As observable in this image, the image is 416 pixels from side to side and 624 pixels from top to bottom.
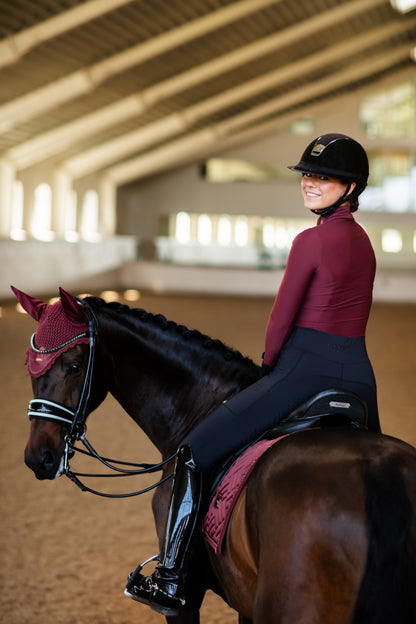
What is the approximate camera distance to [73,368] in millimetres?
2631

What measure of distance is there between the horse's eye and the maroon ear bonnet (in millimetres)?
61

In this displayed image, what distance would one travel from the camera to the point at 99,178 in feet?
99.5

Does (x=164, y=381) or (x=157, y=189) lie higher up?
(x=157, y=189)

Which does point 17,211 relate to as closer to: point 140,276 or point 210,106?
point 140,276

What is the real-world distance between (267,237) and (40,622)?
104 feet

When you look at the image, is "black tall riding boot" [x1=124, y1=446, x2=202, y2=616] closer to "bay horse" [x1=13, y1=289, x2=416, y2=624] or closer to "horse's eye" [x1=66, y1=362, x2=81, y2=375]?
"bay horse" [x1=13, y1=289, x2=416, y2=624]

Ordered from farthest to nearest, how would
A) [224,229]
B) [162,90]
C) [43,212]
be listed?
[224,229] < [43,212] < [162,90]

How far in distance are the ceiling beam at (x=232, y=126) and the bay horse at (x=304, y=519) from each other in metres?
27.2

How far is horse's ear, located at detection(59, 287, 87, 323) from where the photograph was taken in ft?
8.43

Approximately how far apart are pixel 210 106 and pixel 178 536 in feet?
80.5

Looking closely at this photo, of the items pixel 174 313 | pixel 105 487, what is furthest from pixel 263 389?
pixel 174 313

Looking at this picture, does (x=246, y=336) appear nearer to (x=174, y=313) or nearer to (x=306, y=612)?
(x=174, y=313)

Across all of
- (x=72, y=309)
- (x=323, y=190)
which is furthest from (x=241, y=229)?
(x=323, y=190)

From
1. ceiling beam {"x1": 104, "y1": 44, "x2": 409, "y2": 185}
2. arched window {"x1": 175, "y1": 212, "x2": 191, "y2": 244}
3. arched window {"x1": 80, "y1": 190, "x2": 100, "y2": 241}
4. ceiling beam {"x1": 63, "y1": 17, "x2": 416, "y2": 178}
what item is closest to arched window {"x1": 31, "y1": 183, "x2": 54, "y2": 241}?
ceiling beam {"x1": 63, "y1": 17, "x2": 416, "y2": 178}
